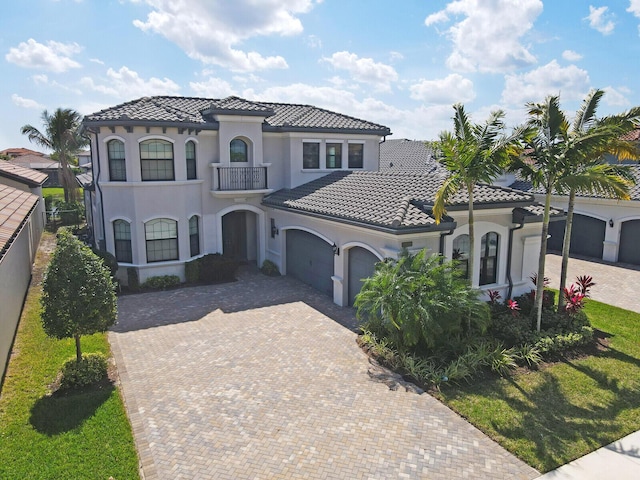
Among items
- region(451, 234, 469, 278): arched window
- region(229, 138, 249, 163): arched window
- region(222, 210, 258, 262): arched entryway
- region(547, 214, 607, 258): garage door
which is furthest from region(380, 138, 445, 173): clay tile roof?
region(451, 234, 469, 278): arched window

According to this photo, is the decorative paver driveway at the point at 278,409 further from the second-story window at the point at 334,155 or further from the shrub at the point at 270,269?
the second-story window at the point at 334,155

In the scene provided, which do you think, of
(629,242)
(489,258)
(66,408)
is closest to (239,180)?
(489,258)

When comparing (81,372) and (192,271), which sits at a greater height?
(192,271)

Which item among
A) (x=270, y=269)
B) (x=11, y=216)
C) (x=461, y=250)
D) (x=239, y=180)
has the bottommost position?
(x=270, y=269)

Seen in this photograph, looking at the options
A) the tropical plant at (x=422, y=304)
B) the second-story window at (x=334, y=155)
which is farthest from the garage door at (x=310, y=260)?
the tropical plant at (x=422, y=304)

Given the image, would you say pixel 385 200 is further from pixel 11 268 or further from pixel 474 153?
pixel 11 268

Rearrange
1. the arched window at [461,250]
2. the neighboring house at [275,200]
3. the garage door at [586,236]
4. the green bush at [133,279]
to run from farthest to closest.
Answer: the garage door at [586,236], the green bush at [133,279], the neighboring house at [275,200], the arched window at [461,250]

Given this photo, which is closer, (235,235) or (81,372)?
(81,372)
